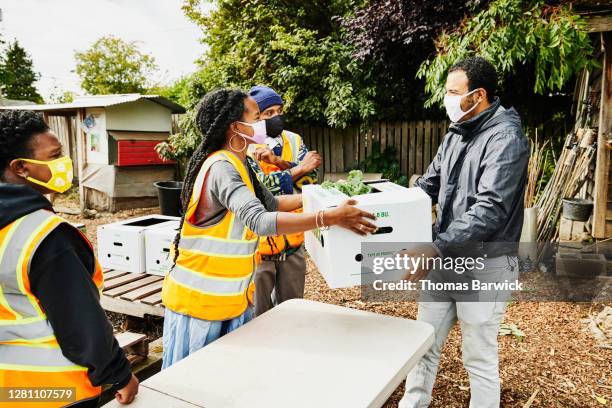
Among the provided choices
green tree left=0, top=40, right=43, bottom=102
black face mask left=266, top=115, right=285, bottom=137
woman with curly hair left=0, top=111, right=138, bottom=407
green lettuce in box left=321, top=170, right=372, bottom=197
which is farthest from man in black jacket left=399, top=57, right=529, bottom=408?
green tree left=0, top=40, right=43, bottom=102

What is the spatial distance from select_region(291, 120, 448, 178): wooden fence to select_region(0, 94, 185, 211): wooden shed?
3.28 metres

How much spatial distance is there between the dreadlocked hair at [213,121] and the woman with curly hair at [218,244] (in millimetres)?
60

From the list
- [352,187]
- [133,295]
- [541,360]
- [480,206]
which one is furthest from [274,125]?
[541,360]

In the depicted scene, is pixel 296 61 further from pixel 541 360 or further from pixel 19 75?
pixel 19 75

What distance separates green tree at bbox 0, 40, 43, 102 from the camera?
107 feet

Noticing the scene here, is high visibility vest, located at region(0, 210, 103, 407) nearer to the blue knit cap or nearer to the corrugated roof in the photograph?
the blue knit cap

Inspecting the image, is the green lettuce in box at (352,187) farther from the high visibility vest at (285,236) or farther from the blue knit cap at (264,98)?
the blue knit cap at (264,98)

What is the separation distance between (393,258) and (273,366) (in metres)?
0.78

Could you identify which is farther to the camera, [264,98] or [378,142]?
[378,142]

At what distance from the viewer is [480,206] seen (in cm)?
225

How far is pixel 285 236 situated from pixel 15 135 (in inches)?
74.0

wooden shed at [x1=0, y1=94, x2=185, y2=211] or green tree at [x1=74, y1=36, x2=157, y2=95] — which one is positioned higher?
green tree at [x1=74, y1=36, x2=157, y2=95]

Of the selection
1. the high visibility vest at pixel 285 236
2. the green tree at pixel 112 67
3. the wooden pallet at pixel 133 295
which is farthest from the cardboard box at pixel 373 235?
the green tree at pixel 112 67

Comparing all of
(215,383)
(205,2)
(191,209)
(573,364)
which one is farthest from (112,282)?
(205,2)
